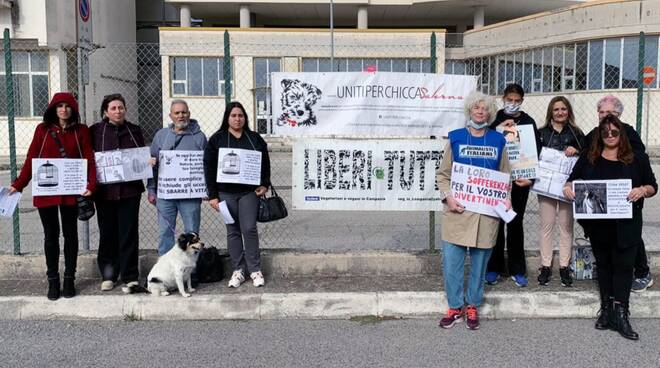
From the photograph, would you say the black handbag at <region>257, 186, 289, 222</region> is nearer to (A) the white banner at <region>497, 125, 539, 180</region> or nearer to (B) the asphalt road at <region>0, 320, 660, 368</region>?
(B) the asphalt road at <region>0, 320, 660, 368</region>

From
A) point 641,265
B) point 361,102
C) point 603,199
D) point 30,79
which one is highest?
point 30,79

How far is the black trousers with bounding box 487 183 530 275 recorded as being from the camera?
17.2 feet

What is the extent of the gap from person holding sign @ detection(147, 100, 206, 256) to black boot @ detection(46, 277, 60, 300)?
3.24 ft

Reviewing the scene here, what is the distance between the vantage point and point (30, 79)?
Answer: 24078mm

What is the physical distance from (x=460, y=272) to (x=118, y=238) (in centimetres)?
332

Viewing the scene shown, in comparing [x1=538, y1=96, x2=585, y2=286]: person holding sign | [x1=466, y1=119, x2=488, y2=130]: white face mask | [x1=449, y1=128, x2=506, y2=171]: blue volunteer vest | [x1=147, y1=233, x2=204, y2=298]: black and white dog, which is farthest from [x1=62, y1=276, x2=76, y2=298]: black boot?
[x1=538, y1=96, x2=585, y2=286]: person holding sign

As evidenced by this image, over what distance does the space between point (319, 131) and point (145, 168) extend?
1.80 meters

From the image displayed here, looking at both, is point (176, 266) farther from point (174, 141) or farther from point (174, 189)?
point (174, 141)

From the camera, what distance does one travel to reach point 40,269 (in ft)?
19.1

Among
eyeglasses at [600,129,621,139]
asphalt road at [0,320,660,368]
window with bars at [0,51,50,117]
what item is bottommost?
asphalt road at [0,320,660,368]

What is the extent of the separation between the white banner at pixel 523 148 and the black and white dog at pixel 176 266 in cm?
305

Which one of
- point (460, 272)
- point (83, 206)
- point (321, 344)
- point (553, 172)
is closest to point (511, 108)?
point (553, 172)

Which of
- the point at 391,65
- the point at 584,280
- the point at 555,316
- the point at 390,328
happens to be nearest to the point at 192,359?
the point at 390,328

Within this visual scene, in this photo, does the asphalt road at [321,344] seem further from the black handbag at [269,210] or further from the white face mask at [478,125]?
the white face mask at [478,125]
